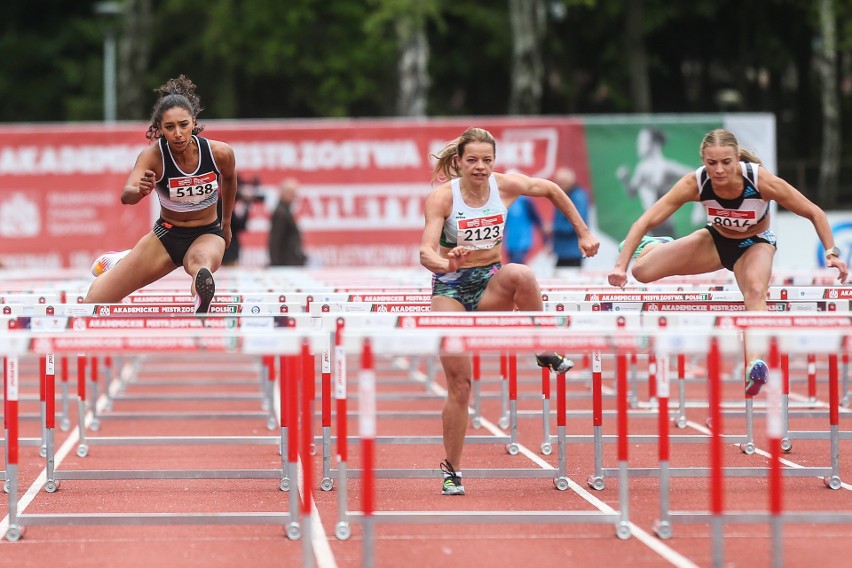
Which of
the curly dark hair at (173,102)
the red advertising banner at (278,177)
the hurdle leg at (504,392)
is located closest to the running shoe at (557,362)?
the curly dark hair at (173,102)

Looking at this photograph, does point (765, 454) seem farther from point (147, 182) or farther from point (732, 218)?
point (147, 182)

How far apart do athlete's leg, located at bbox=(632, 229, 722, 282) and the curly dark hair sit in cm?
305

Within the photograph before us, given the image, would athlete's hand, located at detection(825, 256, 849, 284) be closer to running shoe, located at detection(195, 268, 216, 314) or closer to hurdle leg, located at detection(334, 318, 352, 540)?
hurdle leg, located at detection(334, 318, 352, 540)

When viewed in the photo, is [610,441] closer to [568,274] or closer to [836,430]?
[836,430]

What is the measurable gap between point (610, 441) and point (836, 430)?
91.7 inches

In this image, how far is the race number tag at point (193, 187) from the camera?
8.68m

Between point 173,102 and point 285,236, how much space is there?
10.2 m

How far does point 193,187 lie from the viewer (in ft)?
28.6

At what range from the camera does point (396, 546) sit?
695 cm

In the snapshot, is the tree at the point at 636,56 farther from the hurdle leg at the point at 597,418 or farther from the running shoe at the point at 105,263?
the hurdle leg at the point at 597,418

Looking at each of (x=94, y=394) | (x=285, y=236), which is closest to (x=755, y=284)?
(x=94, y=394)

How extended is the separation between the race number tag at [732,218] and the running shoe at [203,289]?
317cm

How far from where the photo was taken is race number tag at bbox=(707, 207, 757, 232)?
28.7 feet

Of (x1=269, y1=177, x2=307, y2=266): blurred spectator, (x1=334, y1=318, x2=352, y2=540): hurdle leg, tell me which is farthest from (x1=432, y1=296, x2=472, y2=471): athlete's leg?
(x1=269, y1=177, x2=307, y2=266): blurred spectator
